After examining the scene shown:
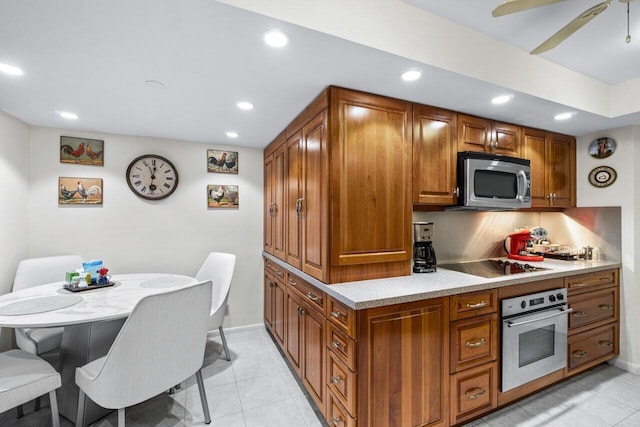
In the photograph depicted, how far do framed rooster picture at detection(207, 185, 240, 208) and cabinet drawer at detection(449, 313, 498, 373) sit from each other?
8.43ft

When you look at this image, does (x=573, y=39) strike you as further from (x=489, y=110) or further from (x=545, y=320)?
(x=545, y=320)

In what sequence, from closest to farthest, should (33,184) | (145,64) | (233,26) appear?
(233,26)
(145,64)
(33,184)

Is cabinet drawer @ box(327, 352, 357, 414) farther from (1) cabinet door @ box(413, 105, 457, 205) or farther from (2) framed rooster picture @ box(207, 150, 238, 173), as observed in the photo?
(2) framed rooster picture @ box(207, 150, 238, 173)

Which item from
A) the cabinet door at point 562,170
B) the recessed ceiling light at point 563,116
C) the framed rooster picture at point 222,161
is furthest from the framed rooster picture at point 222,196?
the cabinet door at point 562,170

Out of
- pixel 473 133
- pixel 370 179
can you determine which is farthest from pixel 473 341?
pixel 473 133

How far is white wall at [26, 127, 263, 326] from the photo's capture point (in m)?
2.63

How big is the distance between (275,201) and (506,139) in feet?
7.27

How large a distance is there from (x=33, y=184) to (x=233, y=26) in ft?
8.73

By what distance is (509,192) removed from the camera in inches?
94.9

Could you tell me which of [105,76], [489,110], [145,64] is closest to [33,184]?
[105,76]

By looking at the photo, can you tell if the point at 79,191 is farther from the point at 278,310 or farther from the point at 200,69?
the point at 278,310

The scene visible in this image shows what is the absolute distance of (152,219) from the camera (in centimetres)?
299

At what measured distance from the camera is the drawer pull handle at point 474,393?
1797mm

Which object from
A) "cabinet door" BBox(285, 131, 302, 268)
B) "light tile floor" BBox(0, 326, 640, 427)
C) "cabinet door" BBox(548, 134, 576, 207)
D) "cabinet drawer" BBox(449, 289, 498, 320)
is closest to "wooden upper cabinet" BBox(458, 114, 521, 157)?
"cabinet door" BBox(548, 134, 576, 207)
